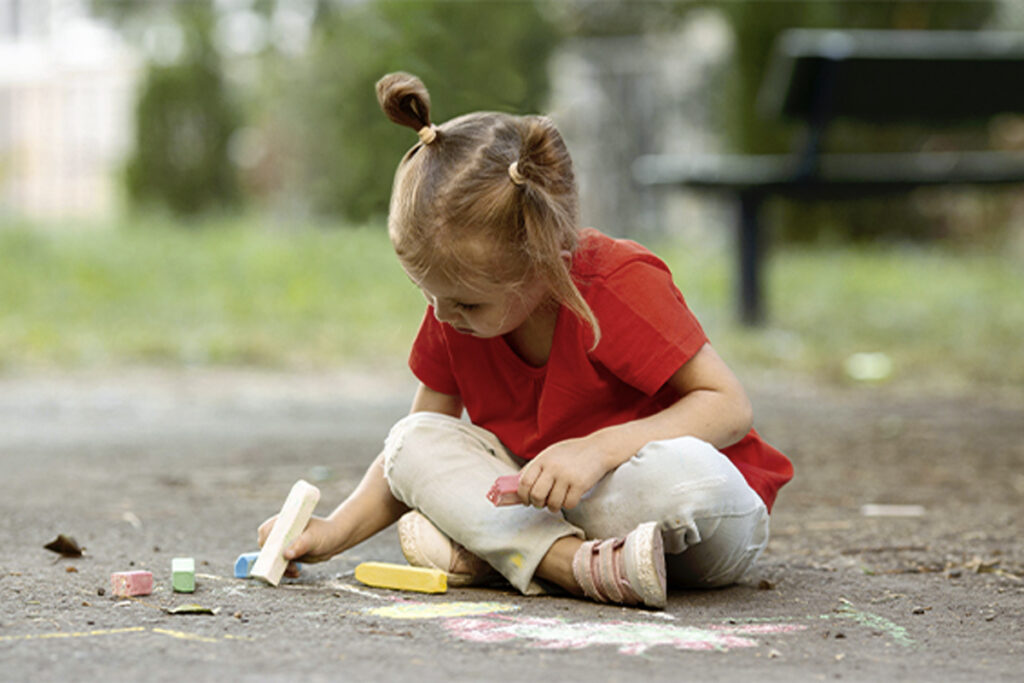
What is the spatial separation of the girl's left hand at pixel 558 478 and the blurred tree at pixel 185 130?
11084 mm

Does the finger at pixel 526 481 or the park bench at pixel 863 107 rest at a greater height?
the park bench at pixel 863 107

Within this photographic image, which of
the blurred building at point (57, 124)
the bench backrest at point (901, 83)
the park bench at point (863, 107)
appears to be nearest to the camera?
the park bench at point (863, 107)

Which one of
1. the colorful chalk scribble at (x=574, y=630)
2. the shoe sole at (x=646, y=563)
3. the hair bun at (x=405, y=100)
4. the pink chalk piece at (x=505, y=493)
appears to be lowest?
the colorful chalk scribble at (x=574, y=630)

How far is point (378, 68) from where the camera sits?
320 inches

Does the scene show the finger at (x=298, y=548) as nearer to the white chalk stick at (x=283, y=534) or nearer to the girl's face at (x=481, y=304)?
the white chalk stick at (x=283, y=534)

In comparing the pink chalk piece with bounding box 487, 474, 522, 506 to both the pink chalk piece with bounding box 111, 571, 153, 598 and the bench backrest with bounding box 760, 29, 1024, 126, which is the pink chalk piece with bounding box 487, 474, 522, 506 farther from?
the bench backrest with bounding box 760, 29, 1024, 126

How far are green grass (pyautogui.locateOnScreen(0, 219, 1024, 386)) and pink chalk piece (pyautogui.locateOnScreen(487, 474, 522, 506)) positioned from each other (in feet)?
11.1

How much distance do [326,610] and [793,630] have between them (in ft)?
2.09

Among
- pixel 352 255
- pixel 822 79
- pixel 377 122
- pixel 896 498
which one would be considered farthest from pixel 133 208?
pixel 896 498

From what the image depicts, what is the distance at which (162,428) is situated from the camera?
4.05m

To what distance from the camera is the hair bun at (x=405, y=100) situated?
77.5 inches

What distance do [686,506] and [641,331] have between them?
0.27m

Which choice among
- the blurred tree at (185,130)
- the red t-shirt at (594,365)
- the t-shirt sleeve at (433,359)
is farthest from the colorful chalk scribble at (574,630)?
the blurred tree at (185,130)

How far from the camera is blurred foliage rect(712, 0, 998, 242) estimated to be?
1092 cm
